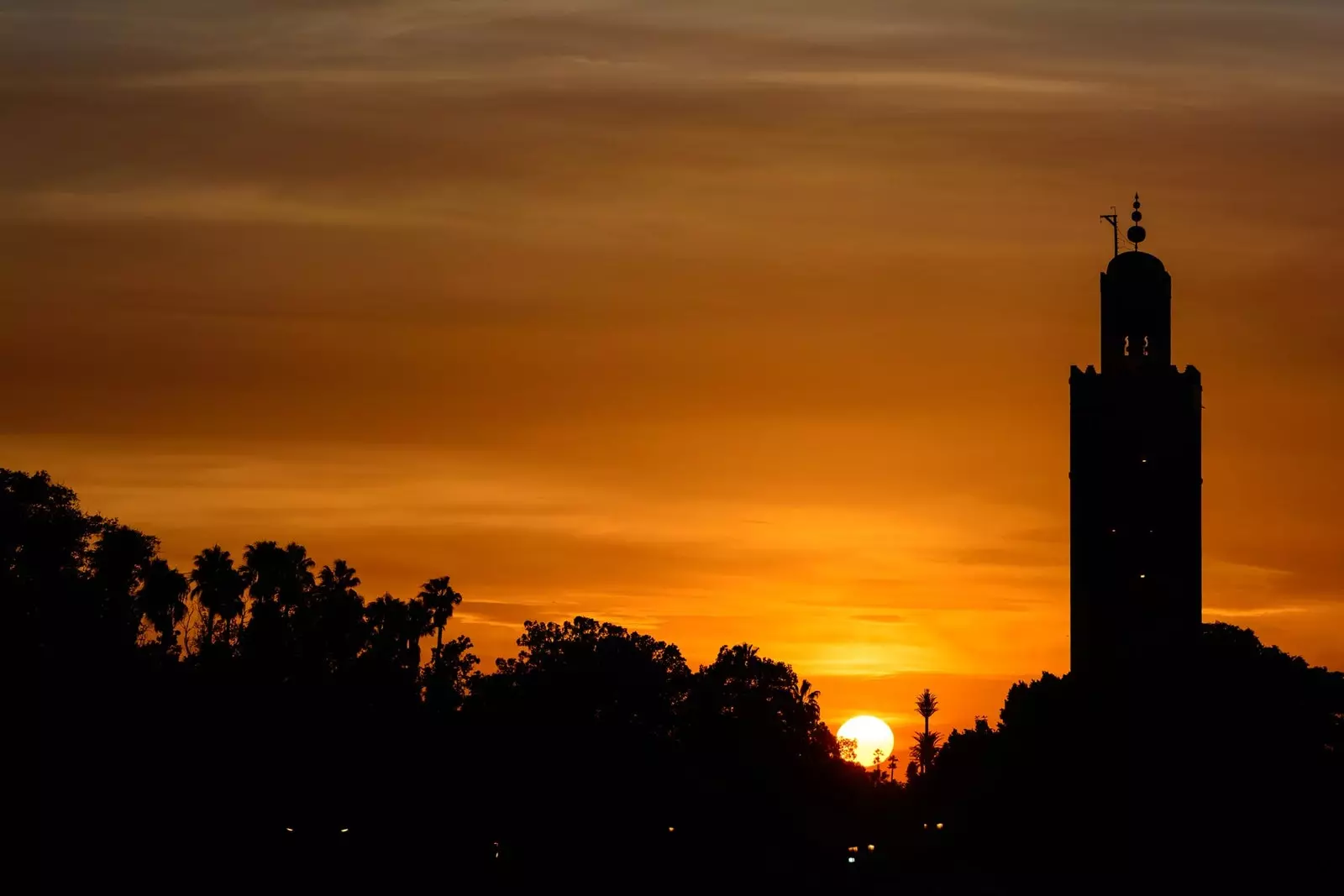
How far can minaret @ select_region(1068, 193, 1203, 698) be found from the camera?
250ft

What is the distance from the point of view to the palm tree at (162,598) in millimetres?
91812

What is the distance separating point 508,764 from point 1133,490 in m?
28.4

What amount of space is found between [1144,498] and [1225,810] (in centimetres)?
1277

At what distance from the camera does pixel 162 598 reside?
92500mm

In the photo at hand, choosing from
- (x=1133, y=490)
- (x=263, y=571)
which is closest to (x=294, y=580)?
(x=263, y=571)

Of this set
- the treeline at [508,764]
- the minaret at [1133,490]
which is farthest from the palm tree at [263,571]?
the minaret at [1133,490]

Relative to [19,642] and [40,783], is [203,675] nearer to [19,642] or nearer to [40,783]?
[19,642]

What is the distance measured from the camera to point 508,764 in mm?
90312

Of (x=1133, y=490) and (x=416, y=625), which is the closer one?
(x=1133, y=490)

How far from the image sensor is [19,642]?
70.8 meters

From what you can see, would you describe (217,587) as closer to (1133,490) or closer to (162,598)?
(162,598)

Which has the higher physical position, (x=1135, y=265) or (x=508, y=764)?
(x=1135, y=265)

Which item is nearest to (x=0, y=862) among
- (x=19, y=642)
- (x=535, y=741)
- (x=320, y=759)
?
(x=19, y=642)

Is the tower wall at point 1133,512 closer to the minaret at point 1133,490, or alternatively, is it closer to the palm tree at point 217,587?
the minaret at point 1133,490
